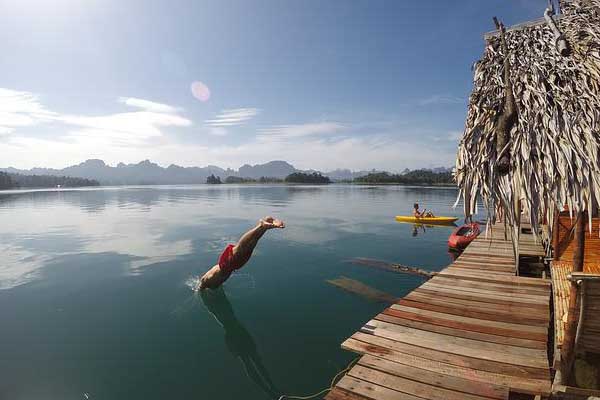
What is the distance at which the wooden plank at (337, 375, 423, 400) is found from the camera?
174 inches

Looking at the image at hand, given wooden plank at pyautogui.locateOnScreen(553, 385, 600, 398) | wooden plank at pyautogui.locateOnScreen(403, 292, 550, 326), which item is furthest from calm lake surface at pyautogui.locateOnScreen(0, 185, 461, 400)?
wooden plank at pyautogui.locateOnScreen(553, 385, 600, 398)

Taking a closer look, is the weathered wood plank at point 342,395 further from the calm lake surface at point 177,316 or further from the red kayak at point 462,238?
the red kayak at point 462,238

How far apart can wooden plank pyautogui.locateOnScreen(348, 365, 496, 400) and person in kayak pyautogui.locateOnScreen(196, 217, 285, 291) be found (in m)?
5.32

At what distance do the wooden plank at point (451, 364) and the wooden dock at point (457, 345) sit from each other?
13 mm

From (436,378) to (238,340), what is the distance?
281 inches

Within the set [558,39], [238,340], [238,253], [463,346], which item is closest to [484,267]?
[463,346]

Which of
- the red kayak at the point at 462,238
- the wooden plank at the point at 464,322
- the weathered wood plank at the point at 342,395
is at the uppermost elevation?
the wooden plank at the point at 464,322

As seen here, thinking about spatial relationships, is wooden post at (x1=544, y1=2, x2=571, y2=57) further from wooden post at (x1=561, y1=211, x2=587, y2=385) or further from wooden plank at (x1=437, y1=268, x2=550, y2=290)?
wooden plank at (x1=437, y1=268, x2=550, y2=290)

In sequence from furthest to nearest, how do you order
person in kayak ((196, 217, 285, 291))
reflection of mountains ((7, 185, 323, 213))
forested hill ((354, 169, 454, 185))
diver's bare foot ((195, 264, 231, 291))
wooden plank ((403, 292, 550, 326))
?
forested hill ((354, 169, 454, 185)) → reflection of mountains ((7, 185, 323, 213)) → diver's bare foot ((195, 264, 231, 291)) → person in kayak ((196, 217, 285, 291)) → wooden plank ((403, 292, 550, 326))

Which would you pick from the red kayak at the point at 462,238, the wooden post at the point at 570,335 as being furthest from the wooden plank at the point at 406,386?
the red kayak at the point at 462,238

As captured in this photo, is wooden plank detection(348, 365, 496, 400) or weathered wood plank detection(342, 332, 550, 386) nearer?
wooden plank detection(348, 365, 496, 400)

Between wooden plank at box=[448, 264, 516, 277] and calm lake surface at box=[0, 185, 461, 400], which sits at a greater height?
wooden plank at box=[448, 264, 516, 277]

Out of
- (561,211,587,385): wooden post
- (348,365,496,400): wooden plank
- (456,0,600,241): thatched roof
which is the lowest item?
(348,365,496,400): wooden plank

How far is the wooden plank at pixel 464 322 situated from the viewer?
5.80 meters
